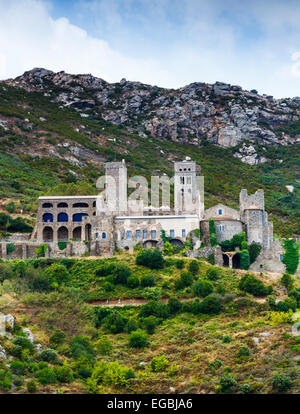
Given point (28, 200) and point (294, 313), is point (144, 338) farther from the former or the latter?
point (28, 200)

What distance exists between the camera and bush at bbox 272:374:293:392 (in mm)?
34469

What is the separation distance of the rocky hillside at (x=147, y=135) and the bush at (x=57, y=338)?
37.4 meters

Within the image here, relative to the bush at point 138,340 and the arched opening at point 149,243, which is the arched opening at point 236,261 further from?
the bush at point 138,340

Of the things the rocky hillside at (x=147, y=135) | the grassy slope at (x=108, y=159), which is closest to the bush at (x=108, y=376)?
the grassy slope at (x=108, y=159)

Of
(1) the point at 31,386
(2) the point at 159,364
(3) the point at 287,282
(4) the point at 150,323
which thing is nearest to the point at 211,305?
(4) the point at 150,323

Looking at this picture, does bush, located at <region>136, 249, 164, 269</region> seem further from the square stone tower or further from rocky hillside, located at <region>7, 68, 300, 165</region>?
rocky hillside, located at <region>7, 68, 300, 165</region>

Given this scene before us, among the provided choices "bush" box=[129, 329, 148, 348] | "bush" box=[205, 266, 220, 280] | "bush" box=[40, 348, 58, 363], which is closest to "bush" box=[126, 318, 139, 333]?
"bush" box=[129, 329, 148, 348]

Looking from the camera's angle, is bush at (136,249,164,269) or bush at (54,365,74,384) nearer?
bush at (54,365,74,384)

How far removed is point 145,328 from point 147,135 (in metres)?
90.4

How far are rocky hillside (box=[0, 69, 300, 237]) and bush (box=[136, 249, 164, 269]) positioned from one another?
27631mm

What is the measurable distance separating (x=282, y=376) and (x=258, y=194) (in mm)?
28378

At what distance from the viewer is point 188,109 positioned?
5443 inches
